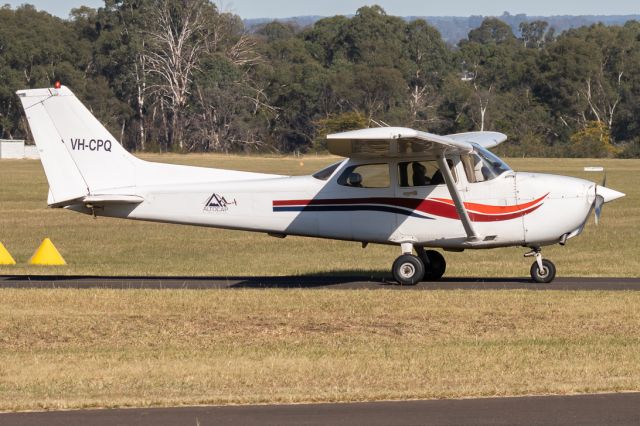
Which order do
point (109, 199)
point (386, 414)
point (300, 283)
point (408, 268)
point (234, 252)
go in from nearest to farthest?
point (386, 414) → point (408, 268) → point (109, 199) → point (300, 283) → point (234, 252)

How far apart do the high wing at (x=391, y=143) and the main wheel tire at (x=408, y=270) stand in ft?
4.57

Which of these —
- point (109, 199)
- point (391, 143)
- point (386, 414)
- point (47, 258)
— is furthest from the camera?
point (47, 258)

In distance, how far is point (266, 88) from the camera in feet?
312

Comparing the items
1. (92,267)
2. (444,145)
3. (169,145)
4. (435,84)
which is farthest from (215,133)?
(444,145)

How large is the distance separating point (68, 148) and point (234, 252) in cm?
848

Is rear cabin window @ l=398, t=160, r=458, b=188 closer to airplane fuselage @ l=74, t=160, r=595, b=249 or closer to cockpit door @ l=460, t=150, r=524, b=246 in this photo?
airplane fuselage @ l=74, t=160, r=595, b=249

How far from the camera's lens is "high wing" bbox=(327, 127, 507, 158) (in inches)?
540

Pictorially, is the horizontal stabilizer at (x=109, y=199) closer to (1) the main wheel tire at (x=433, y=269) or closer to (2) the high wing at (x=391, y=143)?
(2) the high wing at (x=391, y=143)

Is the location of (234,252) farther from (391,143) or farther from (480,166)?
(391,143)

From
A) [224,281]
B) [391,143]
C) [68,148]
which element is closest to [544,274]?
[391,143]

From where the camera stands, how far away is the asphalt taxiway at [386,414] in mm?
8062

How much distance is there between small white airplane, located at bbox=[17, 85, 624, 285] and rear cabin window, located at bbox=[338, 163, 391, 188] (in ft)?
0.04

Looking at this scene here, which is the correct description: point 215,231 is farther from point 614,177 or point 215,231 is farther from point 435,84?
point 435,84

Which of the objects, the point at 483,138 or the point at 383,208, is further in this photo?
the point at 483,138
